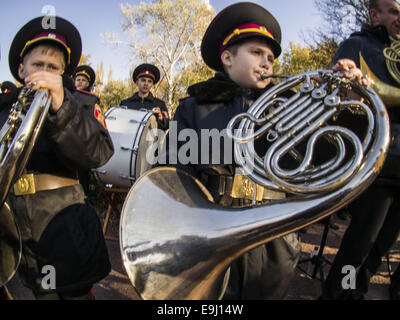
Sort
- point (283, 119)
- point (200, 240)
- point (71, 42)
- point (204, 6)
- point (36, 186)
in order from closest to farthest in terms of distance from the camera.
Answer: point (200, 240) → point (283, 119) → point (36, 186) → point (71, 42) → point (204, 6)

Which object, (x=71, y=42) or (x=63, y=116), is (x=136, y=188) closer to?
(x=63, y=116)

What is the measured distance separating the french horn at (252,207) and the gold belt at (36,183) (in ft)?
1.98

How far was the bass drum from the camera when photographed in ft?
10.9

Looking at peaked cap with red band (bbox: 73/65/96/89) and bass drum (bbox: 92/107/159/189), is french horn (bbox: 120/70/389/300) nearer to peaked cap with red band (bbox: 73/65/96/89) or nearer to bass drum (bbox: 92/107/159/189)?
bass drum (bbox: 92/107/159/189)

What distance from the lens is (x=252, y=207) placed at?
1.03 m

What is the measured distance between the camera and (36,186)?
138 centimetres

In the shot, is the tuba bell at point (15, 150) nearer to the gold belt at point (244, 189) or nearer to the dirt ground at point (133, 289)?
the gold belt at point (244, 189)

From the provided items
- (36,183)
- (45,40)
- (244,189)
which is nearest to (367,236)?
(244,189)

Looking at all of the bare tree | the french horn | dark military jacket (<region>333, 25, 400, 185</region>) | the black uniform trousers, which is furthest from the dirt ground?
the bare tree

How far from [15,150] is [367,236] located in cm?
219

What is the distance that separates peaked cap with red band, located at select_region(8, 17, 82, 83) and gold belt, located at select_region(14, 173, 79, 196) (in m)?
0.69

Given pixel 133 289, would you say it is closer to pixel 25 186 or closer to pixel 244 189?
pixel 25 186

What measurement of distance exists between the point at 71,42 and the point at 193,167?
3.66ft
